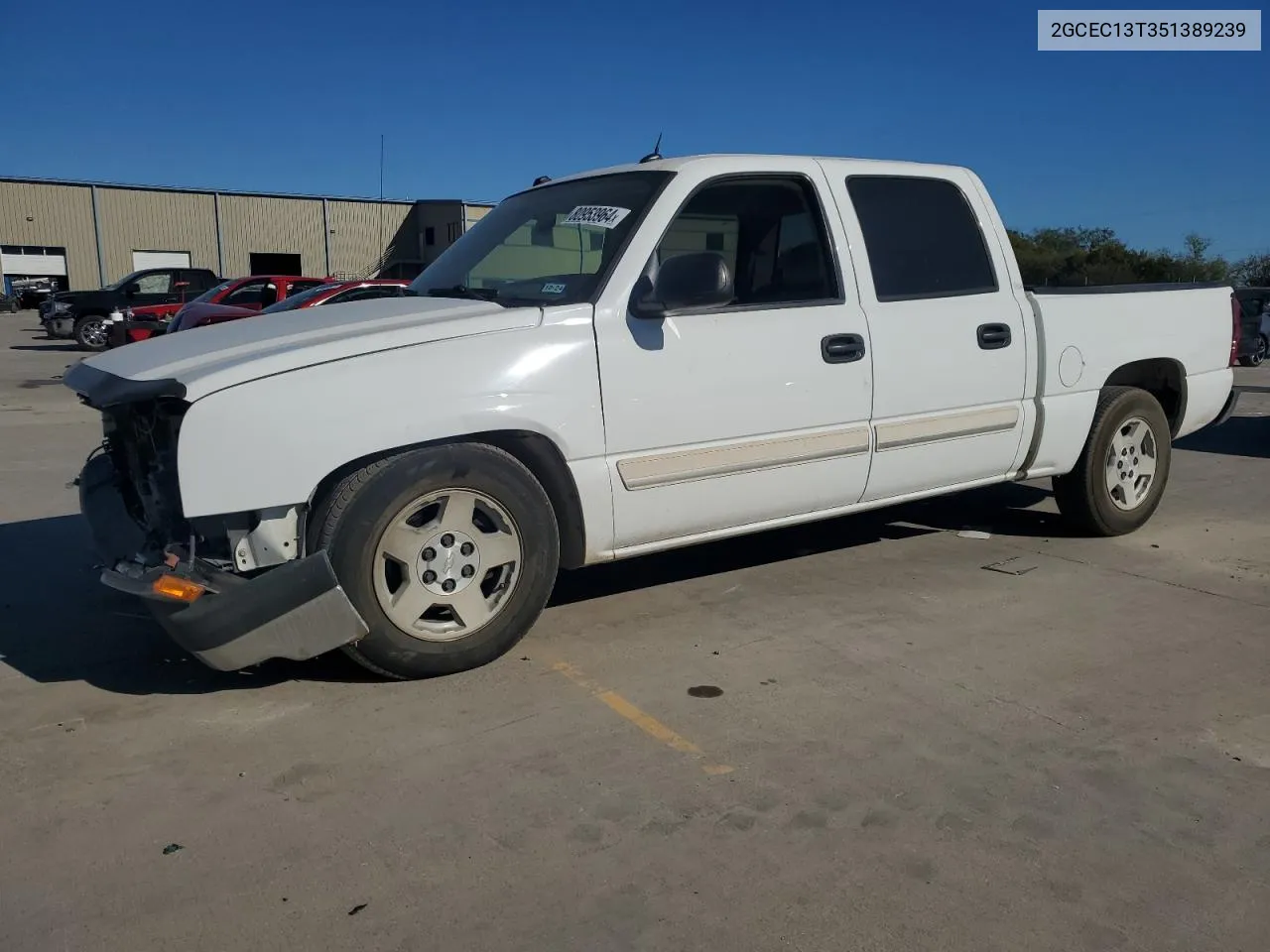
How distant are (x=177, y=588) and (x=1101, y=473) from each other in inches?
183

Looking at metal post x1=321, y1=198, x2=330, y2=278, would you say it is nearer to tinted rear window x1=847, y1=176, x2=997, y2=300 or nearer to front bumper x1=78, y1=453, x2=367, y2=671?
tinted rear window x1=847, y1=176, x2=997, y2=300

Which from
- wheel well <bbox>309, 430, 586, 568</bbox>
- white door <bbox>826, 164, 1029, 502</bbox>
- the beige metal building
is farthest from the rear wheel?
the beige metal building

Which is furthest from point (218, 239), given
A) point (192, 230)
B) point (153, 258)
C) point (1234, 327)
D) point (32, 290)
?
point (1234, 327)

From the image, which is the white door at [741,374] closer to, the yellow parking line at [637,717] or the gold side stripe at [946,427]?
the gold side stripe at [946,427]

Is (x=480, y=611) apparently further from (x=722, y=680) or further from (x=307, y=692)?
(x=722, y=680)

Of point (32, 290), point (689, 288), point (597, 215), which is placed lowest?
point (689, 288)

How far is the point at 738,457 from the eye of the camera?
434 centimetres

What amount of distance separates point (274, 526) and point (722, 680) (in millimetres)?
1636

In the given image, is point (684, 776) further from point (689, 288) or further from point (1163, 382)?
point (1163, 382)

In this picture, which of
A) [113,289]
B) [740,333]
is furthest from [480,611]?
[113,289]

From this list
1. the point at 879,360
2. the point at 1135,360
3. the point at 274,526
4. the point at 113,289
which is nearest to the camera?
the point at 274,526

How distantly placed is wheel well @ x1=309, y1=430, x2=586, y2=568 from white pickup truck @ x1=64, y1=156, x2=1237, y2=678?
0.04 feet

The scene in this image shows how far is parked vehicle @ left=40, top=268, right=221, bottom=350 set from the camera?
23281 millimetres

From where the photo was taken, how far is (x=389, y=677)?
12.6 ft
